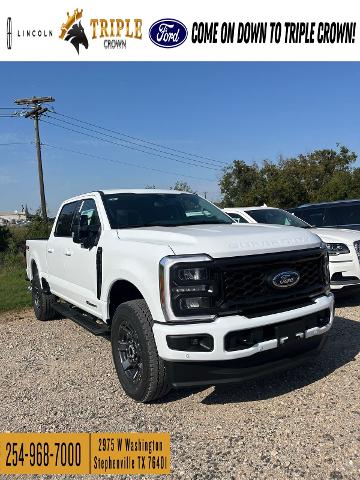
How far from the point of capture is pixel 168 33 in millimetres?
11328

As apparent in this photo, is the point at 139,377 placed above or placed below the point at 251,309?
below

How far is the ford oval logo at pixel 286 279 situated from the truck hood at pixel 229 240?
0.65ft

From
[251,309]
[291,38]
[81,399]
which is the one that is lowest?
[81,399]

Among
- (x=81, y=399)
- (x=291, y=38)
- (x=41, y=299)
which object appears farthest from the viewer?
(x=291, y=38)

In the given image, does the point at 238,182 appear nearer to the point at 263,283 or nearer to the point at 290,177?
the point at 290,177

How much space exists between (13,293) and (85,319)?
608 cm

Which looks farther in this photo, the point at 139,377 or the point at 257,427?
the point at 139,377

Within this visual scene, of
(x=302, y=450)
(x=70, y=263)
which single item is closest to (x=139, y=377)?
(x=302, y=450)

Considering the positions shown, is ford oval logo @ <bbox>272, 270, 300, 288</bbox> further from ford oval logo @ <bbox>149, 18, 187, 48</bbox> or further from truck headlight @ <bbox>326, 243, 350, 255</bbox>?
ford oval logo @ <bbox>149, 18, 187, 48</bbox>

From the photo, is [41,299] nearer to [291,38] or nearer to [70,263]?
[70,263]

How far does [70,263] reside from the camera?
5.23m

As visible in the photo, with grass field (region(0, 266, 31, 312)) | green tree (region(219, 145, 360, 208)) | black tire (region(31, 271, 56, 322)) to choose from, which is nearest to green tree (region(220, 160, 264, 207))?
green tree (region(219, 145, 360, 208))

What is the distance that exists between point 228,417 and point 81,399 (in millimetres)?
1375

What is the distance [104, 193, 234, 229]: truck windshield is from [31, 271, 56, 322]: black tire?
2538 mm
